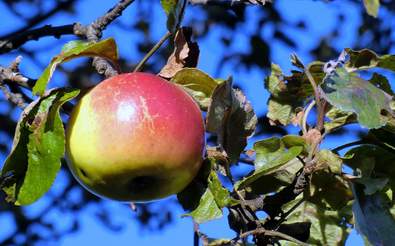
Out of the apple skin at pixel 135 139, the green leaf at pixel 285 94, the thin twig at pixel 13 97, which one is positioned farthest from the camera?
the thin twig at pixel 13 97

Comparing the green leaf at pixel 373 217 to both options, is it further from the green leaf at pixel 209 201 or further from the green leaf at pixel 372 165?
the green leaf at pixel 209 201

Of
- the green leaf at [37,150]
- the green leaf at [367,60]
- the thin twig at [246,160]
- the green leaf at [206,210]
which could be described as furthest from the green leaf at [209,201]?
the thin twig at [246,160]

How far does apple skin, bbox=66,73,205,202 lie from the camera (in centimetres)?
124

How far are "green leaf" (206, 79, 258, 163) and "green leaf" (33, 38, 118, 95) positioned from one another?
20cm

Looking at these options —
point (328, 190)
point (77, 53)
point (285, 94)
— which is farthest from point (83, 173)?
point (285, 94)

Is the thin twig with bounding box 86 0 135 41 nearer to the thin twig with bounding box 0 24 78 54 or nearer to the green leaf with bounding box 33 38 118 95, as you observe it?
the thin twig with bounding box 0 24 78 54

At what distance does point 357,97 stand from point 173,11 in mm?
348

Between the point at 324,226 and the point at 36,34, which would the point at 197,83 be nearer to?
the point at 324,226

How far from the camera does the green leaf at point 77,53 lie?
126cm

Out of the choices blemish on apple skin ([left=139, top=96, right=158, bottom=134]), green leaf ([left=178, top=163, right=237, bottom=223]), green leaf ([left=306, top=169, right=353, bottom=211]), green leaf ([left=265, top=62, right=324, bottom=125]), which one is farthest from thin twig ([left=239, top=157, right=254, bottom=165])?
blemish on apple skin ([left=139, top=96, right=158, bottom=134])

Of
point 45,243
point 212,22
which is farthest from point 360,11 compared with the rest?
point 45,243

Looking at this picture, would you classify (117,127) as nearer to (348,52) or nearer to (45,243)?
(348,52)

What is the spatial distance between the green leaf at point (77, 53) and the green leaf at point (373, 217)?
0.47m

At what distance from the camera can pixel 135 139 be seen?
124 centimetres
